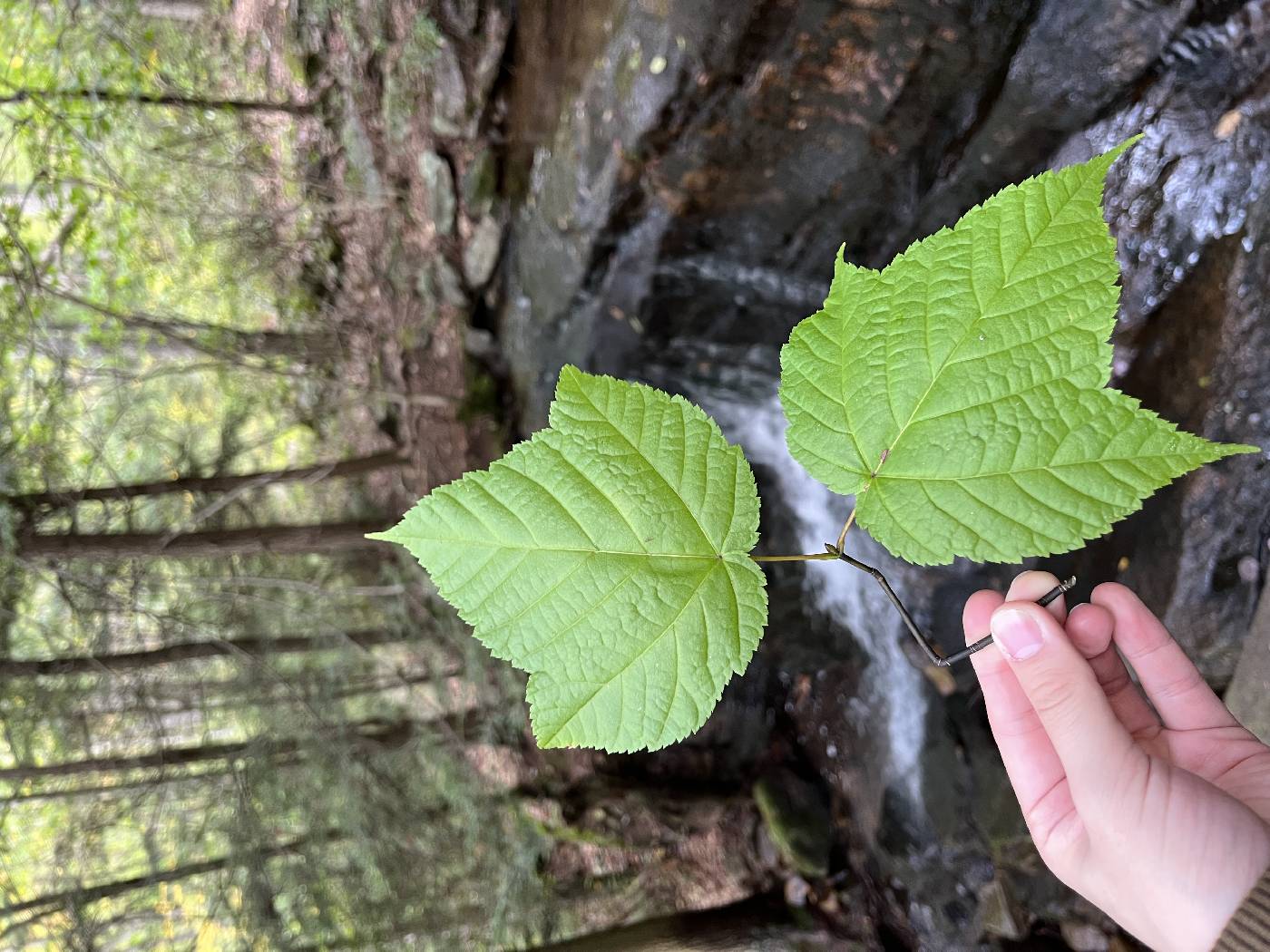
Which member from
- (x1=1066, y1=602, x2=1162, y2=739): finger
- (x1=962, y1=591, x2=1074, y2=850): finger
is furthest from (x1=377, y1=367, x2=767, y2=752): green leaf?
(x1=1066, y1=602, x2=1162, y2=739): finger

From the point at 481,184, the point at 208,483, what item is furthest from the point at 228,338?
the point at 481,184

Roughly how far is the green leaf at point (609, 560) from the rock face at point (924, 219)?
6.18 ft

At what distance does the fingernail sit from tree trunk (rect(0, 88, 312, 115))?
356cm

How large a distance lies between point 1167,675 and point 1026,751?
338 mm

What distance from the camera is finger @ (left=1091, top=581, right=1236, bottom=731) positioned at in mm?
1543

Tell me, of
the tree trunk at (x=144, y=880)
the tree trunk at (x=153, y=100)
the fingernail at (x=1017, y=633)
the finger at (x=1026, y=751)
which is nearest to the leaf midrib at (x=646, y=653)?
the fingernail at (x=1017, y=633)

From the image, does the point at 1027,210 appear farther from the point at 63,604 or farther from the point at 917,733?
the point at 63,604

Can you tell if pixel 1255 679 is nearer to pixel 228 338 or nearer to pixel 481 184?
pixel 481 184

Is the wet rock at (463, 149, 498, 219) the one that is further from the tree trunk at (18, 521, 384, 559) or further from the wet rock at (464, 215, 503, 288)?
the tree trunk at (18, 521, 384, 559)

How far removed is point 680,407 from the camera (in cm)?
119

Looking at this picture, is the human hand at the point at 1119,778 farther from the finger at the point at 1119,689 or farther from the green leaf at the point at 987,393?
the green leaf at the point at 987,393

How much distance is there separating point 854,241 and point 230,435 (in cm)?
329

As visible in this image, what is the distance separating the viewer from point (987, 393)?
1.08 m

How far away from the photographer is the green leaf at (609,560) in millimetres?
1138
